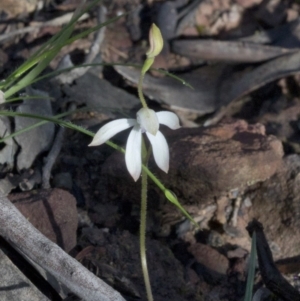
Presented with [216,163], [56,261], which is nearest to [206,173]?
[216,163]

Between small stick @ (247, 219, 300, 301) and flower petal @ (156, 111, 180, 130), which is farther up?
flower petal @ (156, 111, 180, 130)

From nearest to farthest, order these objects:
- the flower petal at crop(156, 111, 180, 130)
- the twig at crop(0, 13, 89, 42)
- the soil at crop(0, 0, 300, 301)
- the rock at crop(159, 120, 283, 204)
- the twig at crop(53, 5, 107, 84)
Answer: the flower petal at crop(156, 111, 180, 130) < the soil at crop(0, 0, 300, 301) < the rock at crop(159, 120, 283, 204) < the twig at crop(53, 5, 107, 84) < the twig at crop(0, 13, 89, 42)

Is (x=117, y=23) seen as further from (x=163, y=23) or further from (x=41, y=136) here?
(x=41, y=136)

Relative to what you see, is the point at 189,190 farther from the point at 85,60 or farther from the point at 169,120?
the point at 85,60

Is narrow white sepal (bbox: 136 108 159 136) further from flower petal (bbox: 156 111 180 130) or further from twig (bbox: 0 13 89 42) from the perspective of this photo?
twig (bbox: 0 13 89 42)

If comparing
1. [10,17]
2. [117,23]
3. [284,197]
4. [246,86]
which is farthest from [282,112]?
[10,17]

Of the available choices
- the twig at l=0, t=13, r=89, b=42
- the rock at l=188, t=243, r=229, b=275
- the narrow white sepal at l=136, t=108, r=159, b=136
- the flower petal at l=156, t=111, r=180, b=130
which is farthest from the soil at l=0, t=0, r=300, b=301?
the narrow white sepal at l=136, t=108, r=159, b=136
